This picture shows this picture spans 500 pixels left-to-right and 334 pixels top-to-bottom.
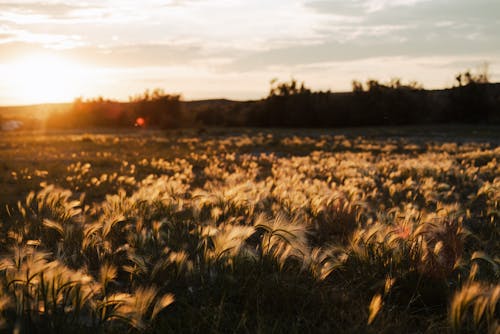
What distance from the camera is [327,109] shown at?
4069 centimetres

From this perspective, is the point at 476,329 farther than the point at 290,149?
No

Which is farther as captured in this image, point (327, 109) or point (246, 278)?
point (327, 109)

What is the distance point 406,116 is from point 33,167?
36.9 meters

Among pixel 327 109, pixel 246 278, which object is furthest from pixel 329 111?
pixel 246 278

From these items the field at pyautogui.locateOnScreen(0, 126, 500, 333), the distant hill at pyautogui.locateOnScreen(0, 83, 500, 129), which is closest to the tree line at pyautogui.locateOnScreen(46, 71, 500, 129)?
the distant hill at pyautogui.locateOnScreen(0, 83, 500, 129)

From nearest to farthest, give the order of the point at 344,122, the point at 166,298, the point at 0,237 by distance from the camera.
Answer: the point at 166,298 → the point at 0,237 → the point at 344,122

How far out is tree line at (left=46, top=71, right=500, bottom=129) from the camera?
4056 cm

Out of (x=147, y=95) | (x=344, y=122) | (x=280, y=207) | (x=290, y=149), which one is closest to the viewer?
(x=280, y=207)

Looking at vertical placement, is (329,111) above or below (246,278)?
above

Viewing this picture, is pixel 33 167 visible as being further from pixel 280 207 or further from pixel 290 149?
pixel 290 149

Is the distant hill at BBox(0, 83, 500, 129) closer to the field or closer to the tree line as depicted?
the tree line

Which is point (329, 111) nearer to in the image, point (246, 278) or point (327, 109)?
point (327, 109)

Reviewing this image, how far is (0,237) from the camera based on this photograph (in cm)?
Answer: 404

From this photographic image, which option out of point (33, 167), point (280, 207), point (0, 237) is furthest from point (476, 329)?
point (33, 167)
